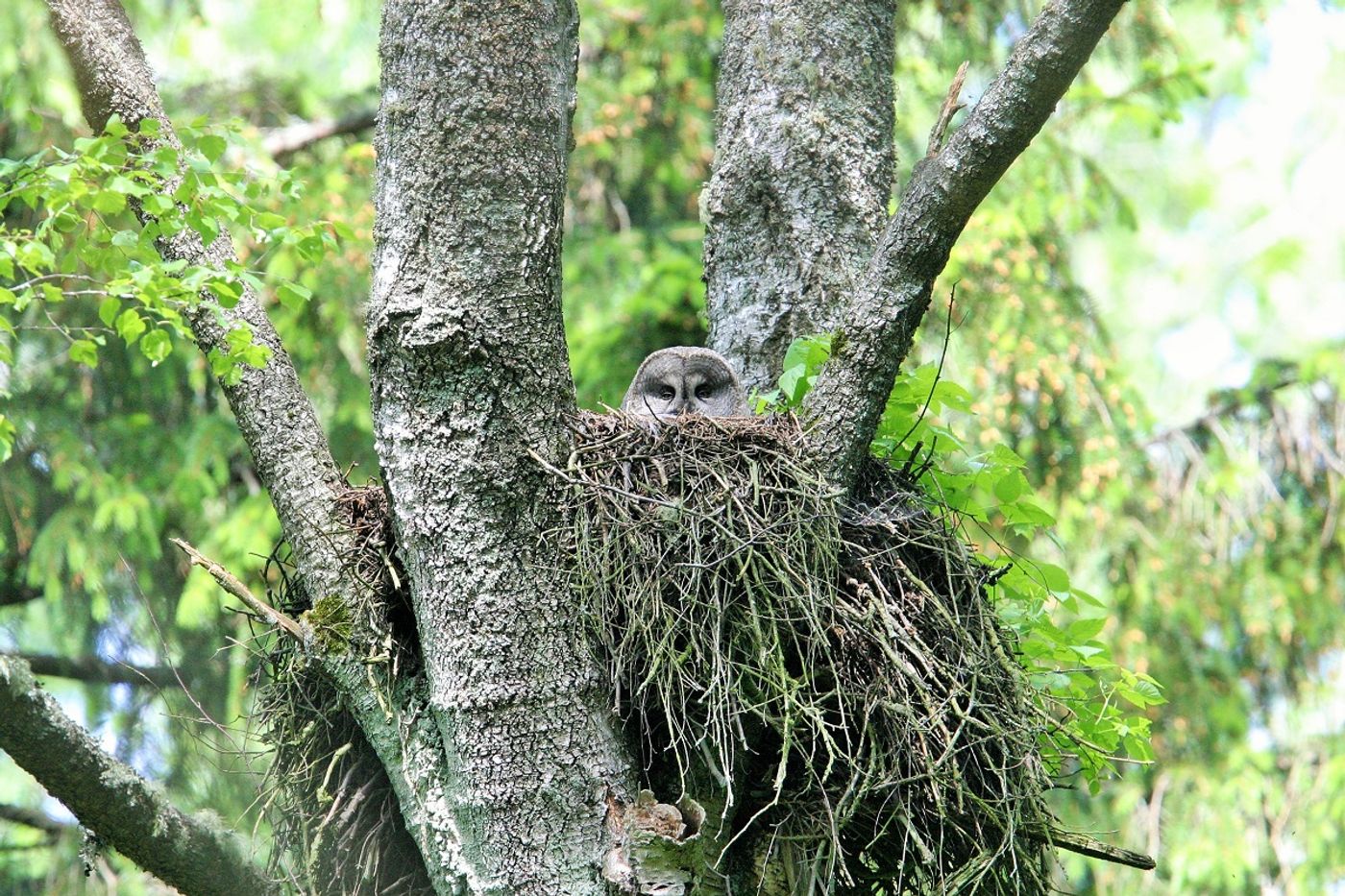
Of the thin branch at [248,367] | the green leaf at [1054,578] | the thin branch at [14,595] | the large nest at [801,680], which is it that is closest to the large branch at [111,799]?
the thin branch at [248,367]

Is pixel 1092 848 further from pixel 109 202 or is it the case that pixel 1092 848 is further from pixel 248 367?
pixel 109 202

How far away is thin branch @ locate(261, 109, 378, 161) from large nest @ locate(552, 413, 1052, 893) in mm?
5919

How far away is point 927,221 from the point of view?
2891mm

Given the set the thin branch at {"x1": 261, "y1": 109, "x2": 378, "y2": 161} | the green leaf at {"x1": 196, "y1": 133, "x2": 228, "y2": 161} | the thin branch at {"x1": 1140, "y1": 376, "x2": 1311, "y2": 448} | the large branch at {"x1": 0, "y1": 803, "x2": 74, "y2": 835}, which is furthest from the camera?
the thin branch at {"x1": 1140, "y1": 376, "x2": 1311, "y2": 448}

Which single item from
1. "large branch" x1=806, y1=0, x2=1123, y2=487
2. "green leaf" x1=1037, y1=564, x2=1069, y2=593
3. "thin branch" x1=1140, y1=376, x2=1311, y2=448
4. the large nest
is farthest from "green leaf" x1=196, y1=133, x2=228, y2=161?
"thin branch" x1=1140, y1=376, x2=1311, y2=448

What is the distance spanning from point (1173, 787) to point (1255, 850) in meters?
0.59

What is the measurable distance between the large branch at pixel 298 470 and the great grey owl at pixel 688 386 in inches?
46.4

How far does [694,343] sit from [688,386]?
131 inches

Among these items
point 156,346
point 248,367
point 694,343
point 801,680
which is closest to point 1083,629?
point 801,680

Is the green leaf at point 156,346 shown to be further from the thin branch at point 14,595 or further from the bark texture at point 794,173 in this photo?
the thin branch at point 14,595

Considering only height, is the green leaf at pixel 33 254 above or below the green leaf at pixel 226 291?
above

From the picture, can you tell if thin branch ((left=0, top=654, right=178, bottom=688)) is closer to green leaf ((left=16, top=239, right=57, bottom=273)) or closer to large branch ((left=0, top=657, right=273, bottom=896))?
green leaf ((left=16, top=239, right=57, bottom=273))

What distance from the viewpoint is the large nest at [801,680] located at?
282 centimetres

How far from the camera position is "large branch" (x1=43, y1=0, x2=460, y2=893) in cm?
291
